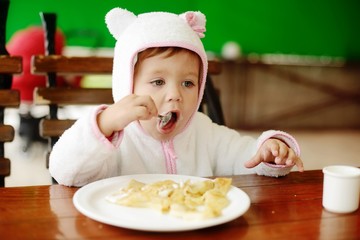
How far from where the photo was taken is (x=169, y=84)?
122 cm

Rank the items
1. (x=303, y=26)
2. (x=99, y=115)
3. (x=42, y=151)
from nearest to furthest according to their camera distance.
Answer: (x=99, y=115)
(x=42, y=151)
(x=303, y=26)

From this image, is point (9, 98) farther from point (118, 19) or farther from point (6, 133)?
point (118, 19)

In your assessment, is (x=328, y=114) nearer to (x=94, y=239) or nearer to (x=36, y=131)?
(x=36, y=131)

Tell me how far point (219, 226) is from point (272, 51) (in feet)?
17.5

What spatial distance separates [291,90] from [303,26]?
0.93 m

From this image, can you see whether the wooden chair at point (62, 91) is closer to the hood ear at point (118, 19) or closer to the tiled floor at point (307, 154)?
the hood ear at point (118, 19)

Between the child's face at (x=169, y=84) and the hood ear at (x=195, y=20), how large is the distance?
110mm

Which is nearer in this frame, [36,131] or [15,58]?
[15,58]

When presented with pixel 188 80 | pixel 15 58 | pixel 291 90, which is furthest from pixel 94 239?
pixel 291 90

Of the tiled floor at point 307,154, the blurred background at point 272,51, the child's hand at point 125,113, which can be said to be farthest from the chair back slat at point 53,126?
the blurred background at point 272,51

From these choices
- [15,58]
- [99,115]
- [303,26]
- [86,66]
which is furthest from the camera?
[303,26]

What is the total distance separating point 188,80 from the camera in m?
1.27

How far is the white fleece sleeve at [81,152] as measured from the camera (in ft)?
3.52

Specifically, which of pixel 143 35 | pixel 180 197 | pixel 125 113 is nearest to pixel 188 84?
pixel 143 35
